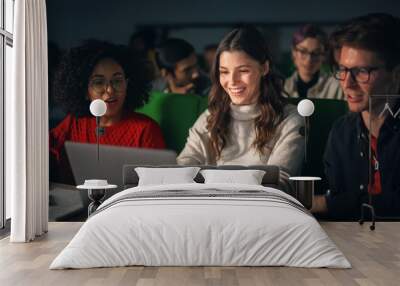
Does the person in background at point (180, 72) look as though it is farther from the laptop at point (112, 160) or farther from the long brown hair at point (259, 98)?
the laptop at point (112, 160)

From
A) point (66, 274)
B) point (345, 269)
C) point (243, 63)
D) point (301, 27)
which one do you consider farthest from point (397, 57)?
point (66, 274)

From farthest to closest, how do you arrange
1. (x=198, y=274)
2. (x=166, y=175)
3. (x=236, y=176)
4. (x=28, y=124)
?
(x=166, y=175) < (x=236, y=176) < (x=28, y=124) < (x=198, y=274)

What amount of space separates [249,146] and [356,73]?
64.9 inches

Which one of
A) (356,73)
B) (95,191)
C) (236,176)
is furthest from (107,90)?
(356,73)

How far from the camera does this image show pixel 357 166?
8273mm

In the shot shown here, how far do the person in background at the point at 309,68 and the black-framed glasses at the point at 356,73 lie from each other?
0.10 metres

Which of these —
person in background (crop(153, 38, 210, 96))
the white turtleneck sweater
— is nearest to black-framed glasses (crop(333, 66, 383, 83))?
the white turtleneck sweater

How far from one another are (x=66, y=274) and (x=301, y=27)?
4766 mm

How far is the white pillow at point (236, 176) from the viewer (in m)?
7.41

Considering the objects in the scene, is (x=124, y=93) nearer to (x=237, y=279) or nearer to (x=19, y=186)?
(x=19, y=186)

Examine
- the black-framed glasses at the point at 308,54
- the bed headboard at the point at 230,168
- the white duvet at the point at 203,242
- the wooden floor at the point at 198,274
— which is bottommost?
the wooden floor at the point at 198,274

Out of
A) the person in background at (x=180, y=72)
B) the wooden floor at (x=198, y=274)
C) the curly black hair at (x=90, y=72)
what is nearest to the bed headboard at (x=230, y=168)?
the curly black hair at (x=90, y=72)

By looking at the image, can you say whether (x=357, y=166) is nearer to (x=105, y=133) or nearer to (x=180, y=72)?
(x=180, y=72)

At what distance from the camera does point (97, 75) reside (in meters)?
8.30
